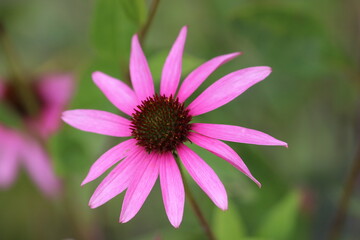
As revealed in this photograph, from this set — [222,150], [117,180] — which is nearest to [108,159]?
[117,180]

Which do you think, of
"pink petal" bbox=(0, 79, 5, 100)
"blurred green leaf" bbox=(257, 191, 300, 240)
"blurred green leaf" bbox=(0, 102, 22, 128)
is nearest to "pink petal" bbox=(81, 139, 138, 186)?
"blurred green leaf" bbox=(257, 191, 300, 240)

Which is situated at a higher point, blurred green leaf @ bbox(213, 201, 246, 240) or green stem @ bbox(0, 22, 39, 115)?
green stem @ bbox(0, 22, 39, 115)

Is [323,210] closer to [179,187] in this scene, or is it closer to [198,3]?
[198,3]

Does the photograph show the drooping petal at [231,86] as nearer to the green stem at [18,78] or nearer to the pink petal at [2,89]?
the green stem at [18,78]

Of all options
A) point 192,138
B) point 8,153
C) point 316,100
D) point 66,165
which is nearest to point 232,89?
point 192,138

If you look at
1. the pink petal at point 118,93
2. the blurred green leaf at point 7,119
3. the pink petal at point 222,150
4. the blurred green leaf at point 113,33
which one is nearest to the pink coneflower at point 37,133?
the blurred green leaf at point 7,119

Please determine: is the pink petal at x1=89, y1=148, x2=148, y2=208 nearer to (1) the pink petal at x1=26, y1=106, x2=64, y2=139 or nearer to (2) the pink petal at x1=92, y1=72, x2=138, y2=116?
(2) the pink petal at x1=92, y1=72, x2=138, y2=116

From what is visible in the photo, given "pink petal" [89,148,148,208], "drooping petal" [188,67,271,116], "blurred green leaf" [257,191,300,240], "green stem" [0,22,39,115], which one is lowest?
"blurred green leaf" [257,191,300,240]
